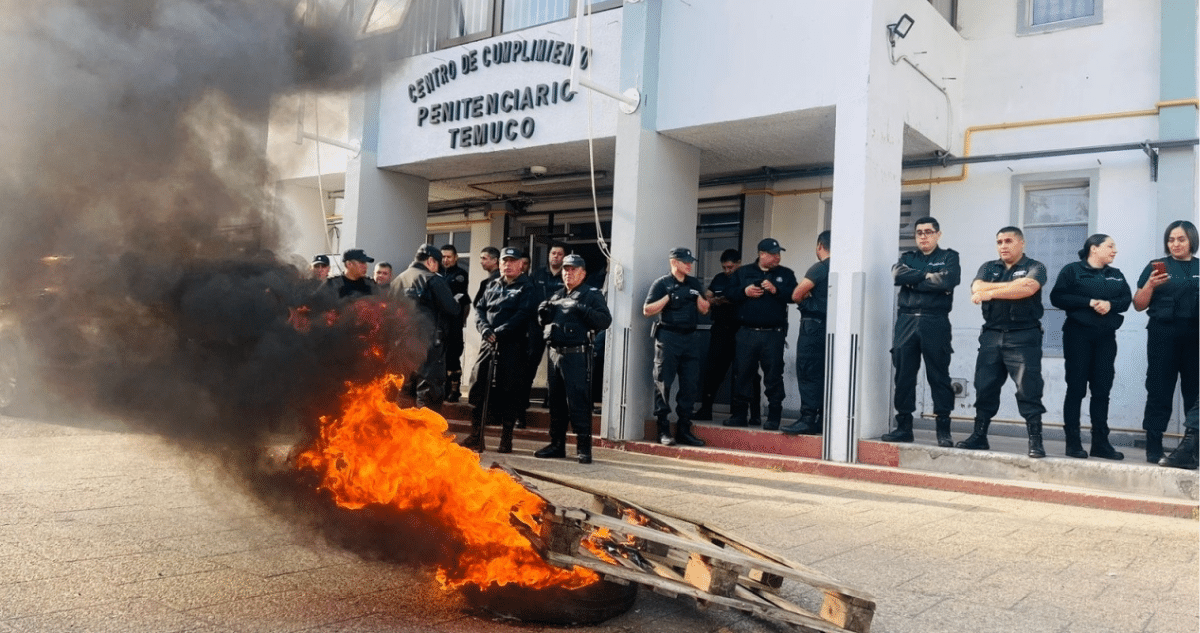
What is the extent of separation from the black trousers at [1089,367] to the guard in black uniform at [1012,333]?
1.16ft

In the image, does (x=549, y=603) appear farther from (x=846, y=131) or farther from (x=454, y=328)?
(x=454, y=328)

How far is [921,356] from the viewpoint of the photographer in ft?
27.2

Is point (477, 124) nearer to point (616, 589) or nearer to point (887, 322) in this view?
point (887, 322)

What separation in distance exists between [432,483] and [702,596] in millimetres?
1269

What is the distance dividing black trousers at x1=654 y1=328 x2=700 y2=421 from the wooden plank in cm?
583

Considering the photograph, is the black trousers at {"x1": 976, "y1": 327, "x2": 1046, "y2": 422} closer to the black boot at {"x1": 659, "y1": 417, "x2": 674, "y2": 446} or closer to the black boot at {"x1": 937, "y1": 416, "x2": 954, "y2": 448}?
the black boot at {"x1": 937, "y1": 416, "x2": 954, "y2": 448}

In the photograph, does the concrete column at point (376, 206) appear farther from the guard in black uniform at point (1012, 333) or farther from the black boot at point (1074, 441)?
the black boot at point (1074, 441)

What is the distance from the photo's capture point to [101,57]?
11.9ft

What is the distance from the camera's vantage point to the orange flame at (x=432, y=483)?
3539mm

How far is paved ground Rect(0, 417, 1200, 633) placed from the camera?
3543 mm

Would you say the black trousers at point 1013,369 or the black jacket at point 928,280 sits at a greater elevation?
the black jacket at point 928,280

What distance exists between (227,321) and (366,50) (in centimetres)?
185

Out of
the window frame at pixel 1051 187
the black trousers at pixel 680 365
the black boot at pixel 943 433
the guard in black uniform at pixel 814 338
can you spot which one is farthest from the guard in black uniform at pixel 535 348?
the window frame at pixel 1051 187

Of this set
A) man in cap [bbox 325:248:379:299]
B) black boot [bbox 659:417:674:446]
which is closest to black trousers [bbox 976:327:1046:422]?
black boot [bbox 659:417:674:446]
